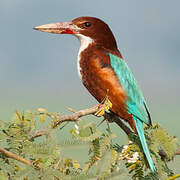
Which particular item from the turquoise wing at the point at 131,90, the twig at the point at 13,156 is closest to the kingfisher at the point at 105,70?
the turquoise wing at the point at 131,90

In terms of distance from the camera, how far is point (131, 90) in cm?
411

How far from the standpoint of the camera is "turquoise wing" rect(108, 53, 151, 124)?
3.93 m

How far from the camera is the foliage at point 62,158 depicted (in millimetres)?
2301

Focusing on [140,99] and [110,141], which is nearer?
[110,141]

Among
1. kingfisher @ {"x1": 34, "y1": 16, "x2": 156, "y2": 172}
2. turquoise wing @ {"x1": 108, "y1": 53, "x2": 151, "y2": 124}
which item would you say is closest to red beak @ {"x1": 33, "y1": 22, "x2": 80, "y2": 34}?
kingfisher @ {"x1": 34, "y1": 16, "x2": 156, "y2": 172}

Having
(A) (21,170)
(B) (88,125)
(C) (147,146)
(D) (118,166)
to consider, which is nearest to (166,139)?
(C) (147,146)

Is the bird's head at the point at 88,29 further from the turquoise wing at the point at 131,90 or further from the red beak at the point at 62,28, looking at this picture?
the turquoise wing at the point at 131,90

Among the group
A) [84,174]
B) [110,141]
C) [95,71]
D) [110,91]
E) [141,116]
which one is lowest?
[84,174]

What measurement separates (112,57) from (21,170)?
2.28 meters

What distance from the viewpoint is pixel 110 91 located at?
4.04 m

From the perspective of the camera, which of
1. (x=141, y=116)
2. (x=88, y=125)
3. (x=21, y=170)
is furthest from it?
(x=141, y=116)

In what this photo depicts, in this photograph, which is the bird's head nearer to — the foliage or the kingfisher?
the kingfisher

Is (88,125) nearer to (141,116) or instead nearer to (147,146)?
(147,146)

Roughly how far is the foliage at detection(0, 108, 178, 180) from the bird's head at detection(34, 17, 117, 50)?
1959 millimetres
